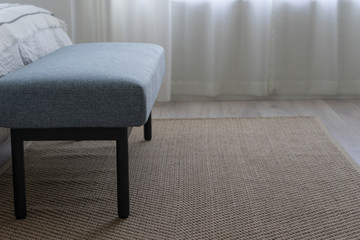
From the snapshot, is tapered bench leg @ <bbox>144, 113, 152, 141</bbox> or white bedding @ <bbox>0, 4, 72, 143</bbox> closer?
white bedding @ <bbox>0, 4, 72, 143</bbox>

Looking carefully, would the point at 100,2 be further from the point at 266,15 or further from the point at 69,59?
the point at 69,59

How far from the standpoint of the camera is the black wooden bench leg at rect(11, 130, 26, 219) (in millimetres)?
1740

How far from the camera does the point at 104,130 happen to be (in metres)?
1.73

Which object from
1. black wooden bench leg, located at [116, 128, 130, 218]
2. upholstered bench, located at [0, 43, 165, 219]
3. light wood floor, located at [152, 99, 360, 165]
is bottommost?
light wood floor, located at [152, 99, 360, 165]

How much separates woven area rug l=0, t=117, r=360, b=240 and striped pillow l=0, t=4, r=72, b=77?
414mm

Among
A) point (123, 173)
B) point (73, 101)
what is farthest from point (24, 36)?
point (123, 173)

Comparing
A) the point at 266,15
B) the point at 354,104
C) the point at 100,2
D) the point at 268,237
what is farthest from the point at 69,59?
the point at 354,104

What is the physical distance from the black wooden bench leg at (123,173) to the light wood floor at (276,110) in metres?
1.32

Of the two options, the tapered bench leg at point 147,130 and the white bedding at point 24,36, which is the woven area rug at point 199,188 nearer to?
the tapered bench leg at point 147,130

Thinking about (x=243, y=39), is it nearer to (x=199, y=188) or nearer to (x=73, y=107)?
(x=199, y=188)

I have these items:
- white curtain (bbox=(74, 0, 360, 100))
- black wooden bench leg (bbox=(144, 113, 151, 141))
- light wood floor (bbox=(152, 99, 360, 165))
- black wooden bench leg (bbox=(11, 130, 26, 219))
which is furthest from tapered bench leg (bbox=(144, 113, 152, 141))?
black wooden bench leg (bbox=(11, 130, 26, 219))

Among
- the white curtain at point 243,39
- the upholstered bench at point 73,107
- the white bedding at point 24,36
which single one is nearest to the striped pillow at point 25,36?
the white bedding at point 24,36

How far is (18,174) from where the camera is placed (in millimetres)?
1754

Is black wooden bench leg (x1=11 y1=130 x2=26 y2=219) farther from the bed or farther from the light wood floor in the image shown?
the light wood floor
